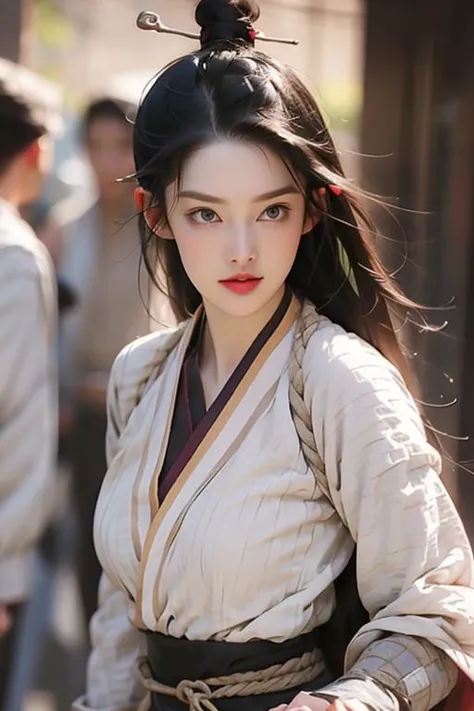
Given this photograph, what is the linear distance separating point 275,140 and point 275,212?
0.10 m

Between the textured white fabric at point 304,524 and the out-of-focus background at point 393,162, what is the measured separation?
4.45 feet

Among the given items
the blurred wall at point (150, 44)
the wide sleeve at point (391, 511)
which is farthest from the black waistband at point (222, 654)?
the blurred wall at point (150, 44)

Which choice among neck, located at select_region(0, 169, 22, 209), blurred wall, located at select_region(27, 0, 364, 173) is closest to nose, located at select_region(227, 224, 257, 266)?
neck, located at select_region(0, 169, 22, 209)

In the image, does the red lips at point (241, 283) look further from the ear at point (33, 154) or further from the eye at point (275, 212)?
the ear at point (33, 154)

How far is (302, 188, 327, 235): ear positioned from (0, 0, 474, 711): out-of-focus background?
138cm

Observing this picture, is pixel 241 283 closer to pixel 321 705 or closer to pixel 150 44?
pixel 321 705

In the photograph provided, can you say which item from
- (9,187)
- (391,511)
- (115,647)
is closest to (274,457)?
(391,511)

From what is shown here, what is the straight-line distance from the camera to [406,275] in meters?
4.77

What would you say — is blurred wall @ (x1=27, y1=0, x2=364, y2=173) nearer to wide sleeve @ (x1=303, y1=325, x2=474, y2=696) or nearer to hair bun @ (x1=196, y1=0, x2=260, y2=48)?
hair bun @ (x1=196, y1=0, x2=260, y2=48)

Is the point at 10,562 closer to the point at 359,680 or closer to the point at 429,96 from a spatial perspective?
the point at 359,680

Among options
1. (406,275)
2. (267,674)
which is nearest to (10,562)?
(267,674)

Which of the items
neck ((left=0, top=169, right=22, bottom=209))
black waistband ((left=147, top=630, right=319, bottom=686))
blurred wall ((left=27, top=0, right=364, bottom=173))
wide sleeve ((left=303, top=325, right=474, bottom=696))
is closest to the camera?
wide sleeve ((left=303, top=325, right=474, bottom=696))

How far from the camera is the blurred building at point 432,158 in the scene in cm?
448

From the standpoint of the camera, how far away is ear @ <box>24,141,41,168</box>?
11.8ft
